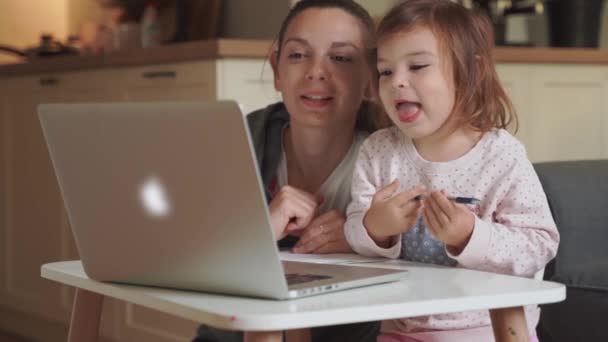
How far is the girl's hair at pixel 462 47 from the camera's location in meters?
1.55

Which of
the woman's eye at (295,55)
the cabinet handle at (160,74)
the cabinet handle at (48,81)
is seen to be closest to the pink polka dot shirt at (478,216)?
the woman's eye at (295,55)

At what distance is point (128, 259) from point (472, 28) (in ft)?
2.00

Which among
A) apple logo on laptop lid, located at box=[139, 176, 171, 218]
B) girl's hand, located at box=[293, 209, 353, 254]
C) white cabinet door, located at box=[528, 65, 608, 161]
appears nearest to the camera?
apple logo on laptop lid, located at box=[139, 176, 171, 218]

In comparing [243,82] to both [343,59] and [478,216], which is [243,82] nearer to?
[343,59]

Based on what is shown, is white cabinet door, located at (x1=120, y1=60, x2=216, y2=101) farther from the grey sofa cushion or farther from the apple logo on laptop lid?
the apple logo on laptop lid

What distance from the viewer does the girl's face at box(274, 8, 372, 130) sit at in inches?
68.7

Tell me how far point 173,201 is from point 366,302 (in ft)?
0.75

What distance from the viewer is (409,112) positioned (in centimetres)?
154

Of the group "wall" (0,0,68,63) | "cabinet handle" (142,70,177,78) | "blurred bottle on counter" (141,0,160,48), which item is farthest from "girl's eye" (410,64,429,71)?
"wall" (0,0,68,63)

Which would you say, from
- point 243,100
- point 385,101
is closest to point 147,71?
point 243,100

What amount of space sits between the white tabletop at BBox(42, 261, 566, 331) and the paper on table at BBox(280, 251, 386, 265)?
0.18 meters

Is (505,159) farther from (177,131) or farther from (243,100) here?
(243,100)

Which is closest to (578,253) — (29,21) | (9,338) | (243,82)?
(243,82)

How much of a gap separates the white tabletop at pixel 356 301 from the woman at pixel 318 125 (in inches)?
14.3
